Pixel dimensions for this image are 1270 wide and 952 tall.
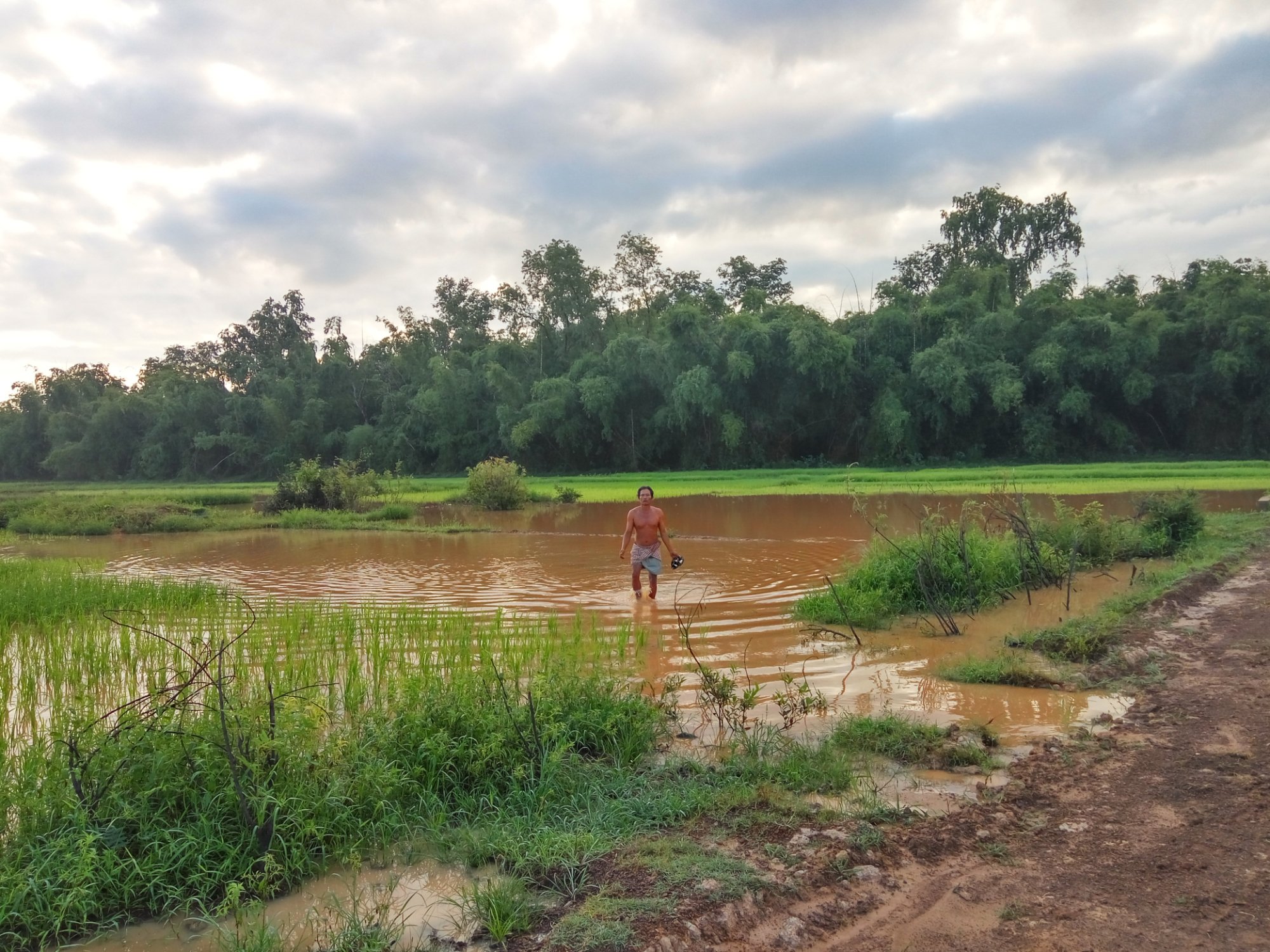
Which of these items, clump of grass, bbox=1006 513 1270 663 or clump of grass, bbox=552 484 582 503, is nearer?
clump of grass, bbox=1006 513 1270 663

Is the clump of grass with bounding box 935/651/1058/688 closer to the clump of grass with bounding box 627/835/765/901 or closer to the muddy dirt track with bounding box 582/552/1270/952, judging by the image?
the muddy dirt track with bounding box 582/552/1270/952

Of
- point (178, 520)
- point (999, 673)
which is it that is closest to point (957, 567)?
point (999, 673)

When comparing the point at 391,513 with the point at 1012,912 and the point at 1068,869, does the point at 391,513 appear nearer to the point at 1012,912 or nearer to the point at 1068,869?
the point at 1068,869

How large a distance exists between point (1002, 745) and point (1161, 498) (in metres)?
9.59

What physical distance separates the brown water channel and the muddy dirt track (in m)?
0.83

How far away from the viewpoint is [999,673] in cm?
627

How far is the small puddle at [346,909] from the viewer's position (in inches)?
124

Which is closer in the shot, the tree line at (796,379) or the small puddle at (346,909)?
the small puddle at (346,909)

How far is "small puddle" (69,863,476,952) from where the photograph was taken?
3.15 metres

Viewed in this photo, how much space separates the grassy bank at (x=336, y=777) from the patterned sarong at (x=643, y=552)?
403cm

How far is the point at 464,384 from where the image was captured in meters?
43.9

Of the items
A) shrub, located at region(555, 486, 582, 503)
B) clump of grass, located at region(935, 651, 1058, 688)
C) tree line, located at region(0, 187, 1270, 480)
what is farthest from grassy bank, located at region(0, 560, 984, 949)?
tree line, located at region(0, 187, 1270, 480)

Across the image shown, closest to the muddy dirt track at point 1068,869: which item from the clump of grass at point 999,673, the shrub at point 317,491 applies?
the clump of grass at point 999,673

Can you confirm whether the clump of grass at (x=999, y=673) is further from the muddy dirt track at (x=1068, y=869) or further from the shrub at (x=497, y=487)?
the shrub at (x=497, y=487)
